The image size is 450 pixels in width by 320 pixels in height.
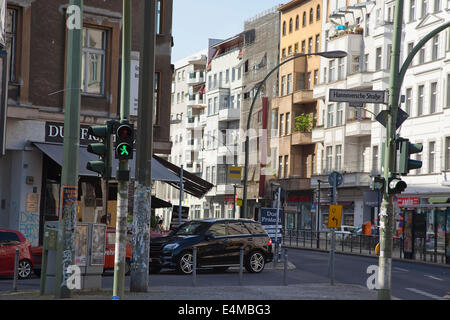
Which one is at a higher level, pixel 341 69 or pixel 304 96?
pixel 341 69

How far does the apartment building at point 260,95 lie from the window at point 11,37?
2286 inches

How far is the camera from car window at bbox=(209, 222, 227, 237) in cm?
2919

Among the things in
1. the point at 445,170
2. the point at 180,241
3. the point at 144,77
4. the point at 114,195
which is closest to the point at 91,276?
the point at 144,77

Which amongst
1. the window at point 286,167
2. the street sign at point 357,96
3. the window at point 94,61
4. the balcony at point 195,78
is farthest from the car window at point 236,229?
the balcony at point 195,78

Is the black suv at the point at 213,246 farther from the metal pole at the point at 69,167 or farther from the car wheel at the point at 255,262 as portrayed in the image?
the metal pole at the point at 69,167

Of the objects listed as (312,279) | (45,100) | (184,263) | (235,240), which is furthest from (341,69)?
(184,263)

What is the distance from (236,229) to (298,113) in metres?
56.8

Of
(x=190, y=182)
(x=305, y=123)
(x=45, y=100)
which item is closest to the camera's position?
(x=45, y=100)

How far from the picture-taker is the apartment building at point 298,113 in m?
83.2

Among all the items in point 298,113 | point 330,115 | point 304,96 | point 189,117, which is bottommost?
point 330,115

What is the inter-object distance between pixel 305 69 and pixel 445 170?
28.9m

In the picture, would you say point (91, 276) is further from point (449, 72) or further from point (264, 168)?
point (264, 168)

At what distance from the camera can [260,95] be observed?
9525cm

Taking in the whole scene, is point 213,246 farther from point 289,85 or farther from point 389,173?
point 289,85
